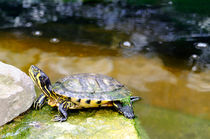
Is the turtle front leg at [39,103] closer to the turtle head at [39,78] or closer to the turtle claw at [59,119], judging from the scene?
the turtle head at [39,78]

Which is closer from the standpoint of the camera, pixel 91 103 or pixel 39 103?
pixel 91 103

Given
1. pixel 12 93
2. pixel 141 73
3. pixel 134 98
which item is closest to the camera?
pixel 12 93

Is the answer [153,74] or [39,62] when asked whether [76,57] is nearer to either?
[39,62]

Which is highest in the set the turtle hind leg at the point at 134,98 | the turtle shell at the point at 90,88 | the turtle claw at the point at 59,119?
the turtle shell at the point at 90,88

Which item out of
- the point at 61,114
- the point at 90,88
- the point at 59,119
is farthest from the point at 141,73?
the point at 59,119

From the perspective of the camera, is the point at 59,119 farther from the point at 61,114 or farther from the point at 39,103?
the point at 39,103

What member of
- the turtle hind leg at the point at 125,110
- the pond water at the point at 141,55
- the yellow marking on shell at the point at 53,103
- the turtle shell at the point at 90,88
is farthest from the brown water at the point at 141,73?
the yellow marking on shell at the point at 53,103

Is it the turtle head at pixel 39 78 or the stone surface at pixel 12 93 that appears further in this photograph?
the turtle head at pixel 39 78

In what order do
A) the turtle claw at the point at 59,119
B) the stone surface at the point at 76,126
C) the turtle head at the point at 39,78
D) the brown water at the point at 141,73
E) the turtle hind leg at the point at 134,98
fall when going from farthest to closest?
1. the turtle hind leg at the point at 134,98
2. the brown water at the point at 141,73
3. the turtle head at the point at 39,78
4. the turtle claw at the point at 59,119
5. the stone surface at the point at 76,126
